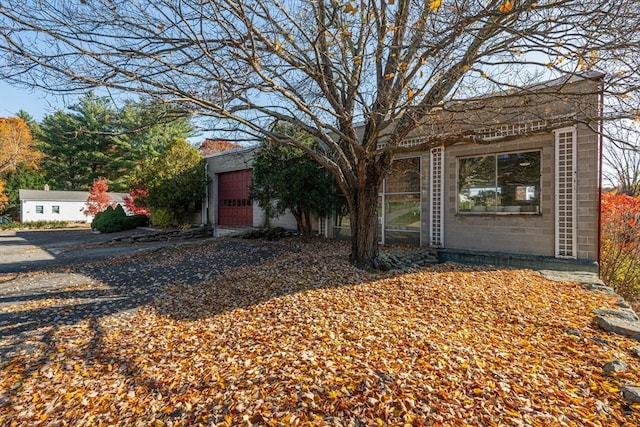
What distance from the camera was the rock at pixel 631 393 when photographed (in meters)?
2.14

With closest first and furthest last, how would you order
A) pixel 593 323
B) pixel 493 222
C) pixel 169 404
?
pixel 169 404
pixel 593 323
pixel 493 222

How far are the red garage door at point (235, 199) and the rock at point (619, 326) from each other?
39.0 feet

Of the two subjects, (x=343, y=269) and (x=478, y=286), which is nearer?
(x=478, y=286)

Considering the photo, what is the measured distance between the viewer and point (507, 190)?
24.4 ft

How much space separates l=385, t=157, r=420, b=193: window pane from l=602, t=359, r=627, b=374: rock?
21.3 feet

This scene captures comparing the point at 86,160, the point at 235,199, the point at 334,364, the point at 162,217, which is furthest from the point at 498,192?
the point at 86,160

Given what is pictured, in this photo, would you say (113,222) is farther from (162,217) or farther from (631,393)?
(631,393)

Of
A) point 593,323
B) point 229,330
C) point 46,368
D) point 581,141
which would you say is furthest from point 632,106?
point 46,368

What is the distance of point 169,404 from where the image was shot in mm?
2297

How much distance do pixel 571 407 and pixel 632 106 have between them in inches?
180

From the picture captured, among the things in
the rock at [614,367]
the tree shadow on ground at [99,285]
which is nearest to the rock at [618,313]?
the rock at [614,367]

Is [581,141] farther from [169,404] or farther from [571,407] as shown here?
[169,404]

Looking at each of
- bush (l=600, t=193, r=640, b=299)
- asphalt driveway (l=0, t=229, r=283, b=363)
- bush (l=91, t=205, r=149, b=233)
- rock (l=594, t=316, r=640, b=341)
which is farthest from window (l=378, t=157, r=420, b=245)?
bush (l=91, t=205, r=149, b=233)

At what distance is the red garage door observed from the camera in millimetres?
13898
